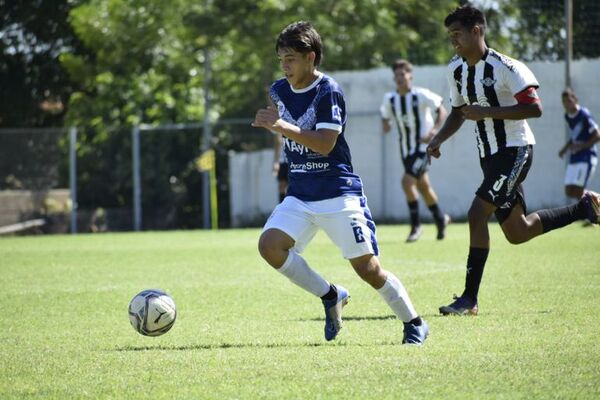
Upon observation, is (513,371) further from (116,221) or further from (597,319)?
(116,221)

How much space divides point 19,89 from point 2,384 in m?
26.1

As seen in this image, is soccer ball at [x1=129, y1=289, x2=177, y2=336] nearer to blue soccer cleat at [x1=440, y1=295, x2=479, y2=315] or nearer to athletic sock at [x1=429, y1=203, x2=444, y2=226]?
blue soccer cleat at [x1=440, y1=295, x2=479, y2=315]

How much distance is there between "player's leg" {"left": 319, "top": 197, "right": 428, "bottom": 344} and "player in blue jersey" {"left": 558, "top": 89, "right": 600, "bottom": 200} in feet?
34.9

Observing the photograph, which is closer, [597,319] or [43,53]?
[597,319]

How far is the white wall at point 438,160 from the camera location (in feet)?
69.7

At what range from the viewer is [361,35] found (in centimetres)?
2648

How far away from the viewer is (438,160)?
21.8m

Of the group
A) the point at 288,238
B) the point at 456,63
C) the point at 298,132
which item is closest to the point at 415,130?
the point at 456,63

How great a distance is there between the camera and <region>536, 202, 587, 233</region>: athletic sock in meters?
8.26

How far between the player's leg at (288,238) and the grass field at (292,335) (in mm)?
445

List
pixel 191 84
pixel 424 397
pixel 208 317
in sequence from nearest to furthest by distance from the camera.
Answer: pixel 424 397 → pixel 208 317 → pixel 191 84

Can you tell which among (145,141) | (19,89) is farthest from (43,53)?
(145,141)

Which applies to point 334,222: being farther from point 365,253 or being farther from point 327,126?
point 327,126

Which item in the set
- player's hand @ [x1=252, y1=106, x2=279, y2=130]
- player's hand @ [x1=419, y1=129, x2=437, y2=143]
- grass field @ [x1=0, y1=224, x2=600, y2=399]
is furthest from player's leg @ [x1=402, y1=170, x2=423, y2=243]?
player's hand @ [x1=252, y1=106, x2=279, y2=130]
